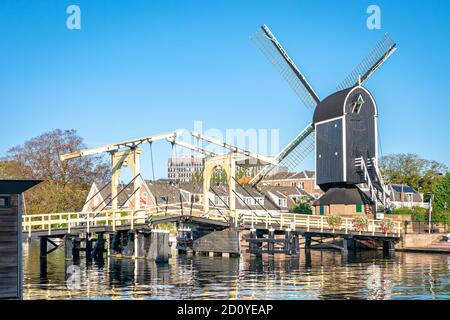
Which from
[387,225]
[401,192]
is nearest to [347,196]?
[387,225]

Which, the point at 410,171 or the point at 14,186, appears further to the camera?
the point at 410,171

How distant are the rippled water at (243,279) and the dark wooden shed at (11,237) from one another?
125 inches

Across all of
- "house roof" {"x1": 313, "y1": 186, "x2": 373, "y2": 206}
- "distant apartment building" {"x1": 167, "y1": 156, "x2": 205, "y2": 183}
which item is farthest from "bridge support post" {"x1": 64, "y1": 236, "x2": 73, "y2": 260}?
"house roof" {"x1": 313, "y1": 186, "x2": 373, "y2": 206}

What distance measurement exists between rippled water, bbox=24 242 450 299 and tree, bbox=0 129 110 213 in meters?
17.0

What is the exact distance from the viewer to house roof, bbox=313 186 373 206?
197ft

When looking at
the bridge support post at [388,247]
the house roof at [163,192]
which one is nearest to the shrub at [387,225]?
the bridge support post at [388,247]

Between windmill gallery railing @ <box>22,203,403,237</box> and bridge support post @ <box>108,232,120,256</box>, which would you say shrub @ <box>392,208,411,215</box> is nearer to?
windmill gallery railing @ <box>22,203,403,237</box>

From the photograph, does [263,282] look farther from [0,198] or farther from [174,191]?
[174,191]

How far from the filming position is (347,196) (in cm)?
6031

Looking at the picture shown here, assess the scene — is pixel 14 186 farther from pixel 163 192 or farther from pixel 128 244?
pixel 163 192

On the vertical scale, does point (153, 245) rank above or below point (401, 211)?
below

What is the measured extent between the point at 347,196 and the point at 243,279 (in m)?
29.5

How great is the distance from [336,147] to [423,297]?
35209 millimetres
